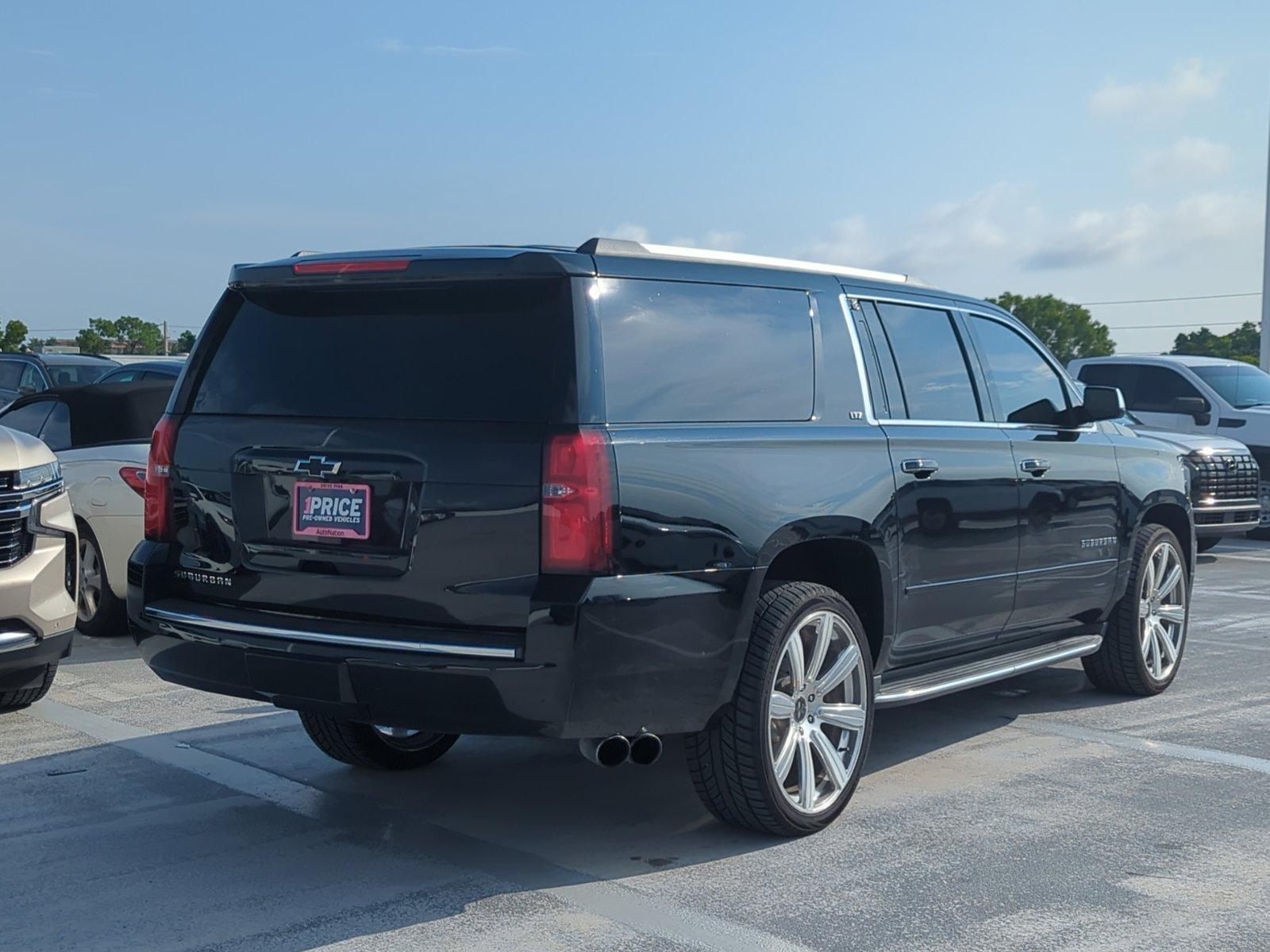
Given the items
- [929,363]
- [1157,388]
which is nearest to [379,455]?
[929,363]


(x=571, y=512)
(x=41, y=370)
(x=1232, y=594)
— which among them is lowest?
(x=1232, y=594)

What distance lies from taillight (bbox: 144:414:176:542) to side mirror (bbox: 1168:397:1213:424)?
12590 mm

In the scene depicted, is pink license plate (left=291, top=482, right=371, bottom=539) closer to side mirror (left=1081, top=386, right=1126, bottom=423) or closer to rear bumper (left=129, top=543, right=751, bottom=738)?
rear bumper (left=129, top=543, right=751, bottom=738)

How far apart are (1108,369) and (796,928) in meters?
13.8

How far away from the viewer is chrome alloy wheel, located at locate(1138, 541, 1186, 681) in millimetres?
7477

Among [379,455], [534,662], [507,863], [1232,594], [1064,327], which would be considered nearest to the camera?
[534,662]

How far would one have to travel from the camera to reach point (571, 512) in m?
4.27

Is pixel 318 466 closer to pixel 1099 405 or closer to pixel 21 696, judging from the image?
pixel 21 696

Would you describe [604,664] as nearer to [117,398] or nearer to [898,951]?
[898,951]

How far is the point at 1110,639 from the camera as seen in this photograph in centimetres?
737

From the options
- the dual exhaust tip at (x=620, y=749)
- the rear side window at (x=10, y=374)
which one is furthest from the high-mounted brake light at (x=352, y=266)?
the rear side window at (x=10, y=374)

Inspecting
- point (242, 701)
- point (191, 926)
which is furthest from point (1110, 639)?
point (191, 926)

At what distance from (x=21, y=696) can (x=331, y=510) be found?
3.21 metres

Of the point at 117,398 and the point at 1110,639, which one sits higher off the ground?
the point at 117,398
